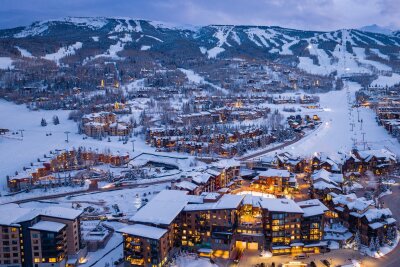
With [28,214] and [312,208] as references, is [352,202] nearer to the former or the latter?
[312,208]

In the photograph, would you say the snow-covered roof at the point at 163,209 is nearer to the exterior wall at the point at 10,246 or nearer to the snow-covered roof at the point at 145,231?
the snow-covered roof at the point at 145,231

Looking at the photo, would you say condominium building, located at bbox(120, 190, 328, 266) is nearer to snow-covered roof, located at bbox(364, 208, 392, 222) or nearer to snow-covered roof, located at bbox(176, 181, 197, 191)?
snow-covered roof, located at bbox(364, 208, 392, 222)

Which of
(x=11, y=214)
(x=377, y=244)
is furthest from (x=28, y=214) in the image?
(x=377, y=244)

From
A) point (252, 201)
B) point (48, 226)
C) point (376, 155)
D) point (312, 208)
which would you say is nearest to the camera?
point (48, 226)

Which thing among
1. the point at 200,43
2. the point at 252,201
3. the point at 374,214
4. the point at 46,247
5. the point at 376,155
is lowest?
the point at 46,247

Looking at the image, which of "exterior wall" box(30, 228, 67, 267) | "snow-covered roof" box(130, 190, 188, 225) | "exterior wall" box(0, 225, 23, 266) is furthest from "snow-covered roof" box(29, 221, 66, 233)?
"snow-covered roof" box(130, 190, 188, 225)

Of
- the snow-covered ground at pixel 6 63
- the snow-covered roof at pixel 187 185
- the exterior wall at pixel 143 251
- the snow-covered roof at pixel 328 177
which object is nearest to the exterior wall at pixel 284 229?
the exterior wall at pixel 143 251
